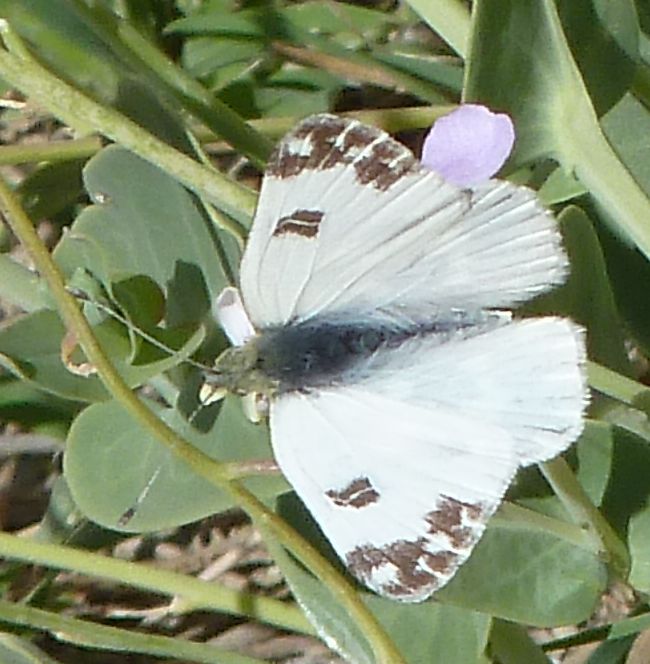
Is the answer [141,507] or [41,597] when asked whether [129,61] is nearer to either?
[141,507]

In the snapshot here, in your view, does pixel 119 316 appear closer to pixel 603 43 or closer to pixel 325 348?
pixel 325 348

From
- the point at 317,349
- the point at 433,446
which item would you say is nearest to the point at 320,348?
the point at 317,349

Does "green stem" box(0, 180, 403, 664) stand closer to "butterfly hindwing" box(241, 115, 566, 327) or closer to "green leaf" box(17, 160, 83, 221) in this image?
"butterfly hindwing" box(241, 115, 566, 327)

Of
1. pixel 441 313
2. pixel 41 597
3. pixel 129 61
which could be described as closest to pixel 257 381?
pixel 441 313

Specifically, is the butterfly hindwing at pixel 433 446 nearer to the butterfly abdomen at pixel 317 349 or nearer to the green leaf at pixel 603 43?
the butterfly abdomen at pixel 317 349

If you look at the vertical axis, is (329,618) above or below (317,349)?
below

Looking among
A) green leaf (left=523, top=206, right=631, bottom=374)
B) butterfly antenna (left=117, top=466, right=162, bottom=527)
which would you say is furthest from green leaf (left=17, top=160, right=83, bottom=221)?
green leaf (left=523, top=206, right=631, bottom=374)
